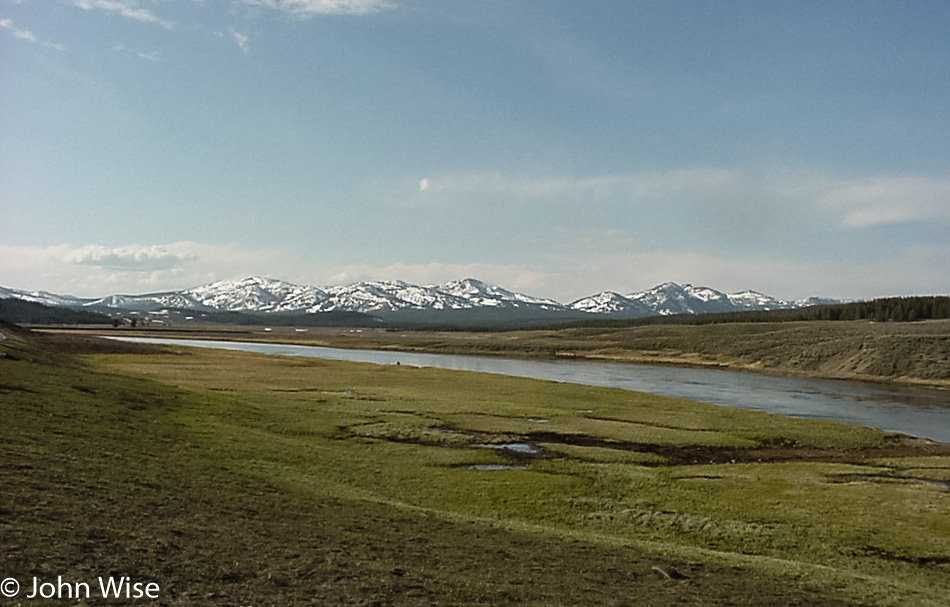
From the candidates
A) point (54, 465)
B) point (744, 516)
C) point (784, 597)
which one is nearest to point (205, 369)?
point (54, 465)

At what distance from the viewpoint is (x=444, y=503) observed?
2872 centimetres

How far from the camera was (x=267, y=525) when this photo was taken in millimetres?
19688

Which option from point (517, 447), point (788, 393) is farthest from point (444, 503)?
point (788, 393)

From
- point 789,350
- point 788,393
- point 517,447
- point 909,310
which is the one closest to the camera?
point 517,447

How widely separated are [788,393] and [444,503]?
3042 inches

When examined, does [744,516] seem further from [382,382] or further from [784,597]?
[382,382]

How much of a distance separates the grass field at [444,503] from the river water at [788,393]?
623 inches

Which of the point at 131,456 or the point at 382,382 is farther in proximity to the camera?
the point at 382,382

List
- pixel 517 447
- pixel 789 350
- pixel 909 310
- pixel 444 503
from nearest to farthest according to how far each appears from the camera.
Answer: pixel 444 503, pixel 517 447, pixel 789 350, pixel 909 310

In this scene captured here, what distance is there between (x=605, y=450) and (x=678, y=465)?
479 centimetres

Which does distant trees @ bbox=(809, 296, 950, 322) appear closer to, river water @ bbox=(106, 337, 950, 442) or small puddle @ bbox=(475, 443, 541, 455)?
river water @ bbox=(106, 337, 950, 442)

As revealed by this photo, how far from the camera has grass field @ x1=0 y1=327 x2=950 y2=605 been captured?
51.6 ft

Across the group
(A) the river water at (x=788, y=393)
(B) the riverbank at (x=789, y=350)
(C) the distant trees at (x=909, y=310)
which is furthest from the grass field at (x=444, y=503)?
(C) the distant trees at (x=909, y=310)

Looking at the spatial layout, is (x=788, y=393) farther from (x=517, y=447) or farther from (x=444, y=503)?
(x=444, y=503)
